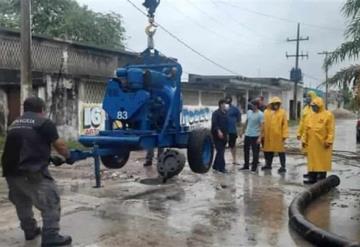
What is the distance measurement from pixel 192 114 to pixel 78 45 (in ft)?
24.8

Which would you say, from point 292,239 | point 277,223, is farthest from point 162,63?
point 292,239

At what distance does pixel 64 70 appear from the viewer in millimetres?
20781

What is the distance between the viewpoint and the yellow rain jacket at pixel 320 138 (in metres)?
10.3

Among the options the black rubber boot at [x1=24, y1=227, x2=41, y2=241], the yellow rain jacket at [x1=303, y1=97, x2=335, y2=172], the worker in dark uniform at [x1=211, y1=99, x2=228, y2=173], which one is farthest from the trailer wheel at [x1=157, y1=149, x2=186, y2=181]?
the black rubber boot at [x1=24, y1=227, x2=41, y2=241]

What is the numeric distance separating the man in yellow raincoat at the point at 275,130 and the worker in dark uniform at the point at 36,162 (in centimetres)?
709

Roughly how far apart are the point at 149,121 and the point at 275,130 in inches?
159

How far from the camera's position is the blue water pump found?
345 inches

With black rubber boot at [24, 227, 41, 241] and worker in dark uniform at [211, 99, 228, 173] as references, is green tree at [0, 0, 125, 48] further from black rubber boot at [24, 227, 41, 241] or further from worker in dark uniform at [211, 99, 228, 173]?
black rubber boot at [24, 227, 41, 241]

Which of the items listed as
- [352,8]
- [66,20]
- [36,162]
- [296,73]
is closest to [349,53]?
[352,8]

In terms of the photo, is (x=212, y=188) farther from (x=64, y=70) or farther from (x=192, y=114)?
(x=192, y=114)

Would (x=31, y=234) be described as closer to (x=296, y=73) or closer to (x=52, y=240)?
(x=52, y=240)

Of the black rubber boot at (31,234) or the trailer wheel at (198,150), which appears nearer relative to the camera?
the black rubber boot at (31,234)

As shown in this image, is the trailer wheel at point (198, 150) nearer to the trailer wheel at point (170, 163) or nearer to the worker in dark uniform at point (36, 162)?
the trailer wheel at point (170, 163)

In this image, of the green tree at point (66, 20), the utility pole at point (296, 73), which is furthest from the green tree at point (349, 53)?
the utility pole at point (296, 73)
